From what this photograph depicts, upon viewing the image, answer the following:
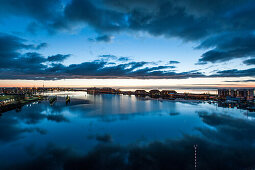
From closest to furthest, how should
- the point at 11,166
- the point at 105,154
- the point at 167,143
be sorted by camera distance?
the point at 11,166, the point at 105,154, the point at 167,143

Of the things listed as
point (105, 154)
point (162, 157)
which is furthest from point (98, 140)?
point (162, 157)

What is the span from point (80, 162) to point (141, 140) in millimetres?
7809

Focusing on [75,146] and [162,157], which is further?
[75,146]

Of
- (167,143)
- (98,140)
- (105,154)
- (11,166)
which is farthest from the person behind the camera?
(98,140)

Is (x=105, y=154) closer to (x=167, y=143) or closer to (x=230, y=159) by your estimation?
(x=167, y=143)

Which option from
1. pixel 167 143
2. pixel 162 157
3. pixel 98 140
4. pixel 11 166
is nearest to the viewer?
pixel 11 166

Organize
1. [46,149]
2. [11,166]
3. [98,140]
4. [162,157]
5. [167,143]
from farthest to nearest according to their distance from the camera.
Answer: [98,140] → [167,143] → [46,149] → [162,157] → [11,166]

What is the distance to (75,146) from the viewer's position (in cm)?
1513

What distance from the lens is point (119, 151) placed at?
13.8 metres

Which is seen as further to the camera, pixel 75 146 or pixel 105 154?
pixel 75 146

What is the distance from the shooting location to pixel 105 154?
13055 millimetres

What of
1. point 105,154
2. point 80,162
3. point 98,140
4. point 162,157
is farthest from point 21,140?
point 162,157

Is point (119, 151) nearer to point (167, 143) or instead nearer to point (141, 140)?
point (141, 140)

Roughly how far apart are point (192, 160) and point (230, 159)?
339cm
